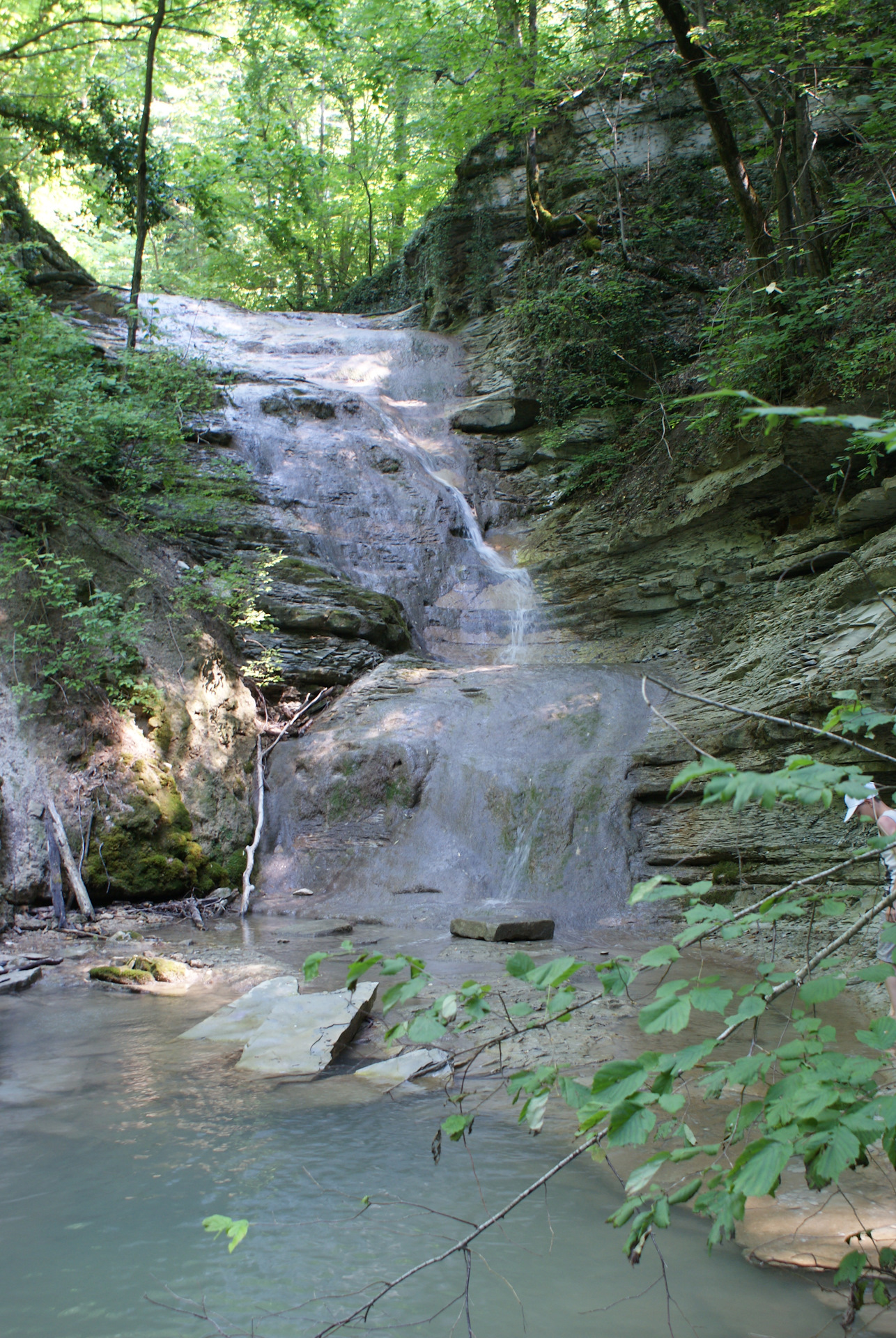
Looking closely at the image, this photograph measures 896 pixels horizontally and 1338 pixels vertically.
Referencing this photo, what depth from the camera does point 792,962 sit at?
626 cm

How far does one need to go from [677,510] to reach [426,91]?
21.5 m

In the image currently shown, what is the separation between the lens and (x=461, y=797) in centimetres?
909

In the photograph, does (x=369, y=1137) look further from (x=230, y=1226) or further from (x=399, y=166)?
(x=399, y=166)

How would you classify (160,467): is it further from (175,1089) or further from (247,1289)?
(247,1289)

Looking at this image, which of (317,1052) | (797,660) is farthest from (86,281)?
(317,1052)

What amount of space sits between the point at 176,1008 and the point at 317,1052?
4.58 ft

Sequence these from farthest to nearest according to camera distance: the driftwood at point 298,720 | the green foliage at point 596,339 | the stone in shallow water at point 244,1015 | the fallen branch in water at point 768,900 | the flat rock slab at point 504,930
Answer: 1. the green foliage at point 596,339
2. the driftwood at point 298,720
3. the flat rock slab at point 504,930
4. the stone in shallow water at point 244,1015
5. the fallen branch in water at point 768,900

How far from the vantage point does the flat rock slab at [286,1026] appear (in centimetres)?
445

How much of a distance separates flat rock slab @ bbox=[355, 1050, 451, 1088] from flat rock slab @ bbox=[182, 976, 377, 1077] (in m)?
0.28

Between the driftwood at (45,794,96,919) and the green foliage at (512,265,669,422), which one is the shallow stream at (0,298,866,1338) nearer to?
the driftwood at (45,794,96,919)

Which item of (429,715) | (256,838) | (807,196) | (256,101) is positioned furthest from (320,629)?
(256,101)

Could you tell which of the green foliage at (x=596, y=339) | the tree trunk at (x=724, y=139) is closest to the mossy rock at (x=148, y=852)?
the tree trunk at (x=724, y=139)

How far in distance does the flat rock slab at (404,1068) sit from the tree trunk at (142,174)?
37.2 ft

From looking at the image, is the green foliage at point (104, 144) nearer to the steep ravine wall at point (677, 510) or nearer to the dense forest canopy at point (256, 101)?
the dense forest canopy at point (256, 101)
